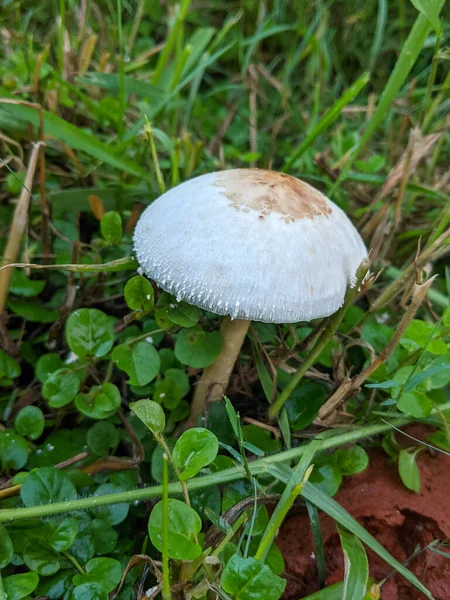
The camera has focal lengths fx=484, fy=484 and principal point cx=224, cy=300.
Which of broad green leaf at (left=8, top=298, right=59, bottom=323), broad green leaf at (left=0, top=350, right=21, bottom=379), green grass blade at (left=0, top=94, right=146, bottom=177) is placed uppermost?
green grass blade at (left=0, top=94, right=146, bottom=177)

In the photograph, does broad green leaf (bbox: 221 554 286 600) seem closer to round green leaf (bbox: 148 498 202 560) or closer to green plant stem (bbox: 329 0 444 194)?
round green leaf (bbox: 148 498 202 560)

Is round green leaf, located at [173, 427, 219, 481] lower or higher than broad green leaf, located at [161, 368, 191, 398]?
higher

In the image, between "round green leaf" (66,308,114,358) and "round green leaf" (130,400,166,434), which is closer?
"round green leaf" (130,400,166,434)

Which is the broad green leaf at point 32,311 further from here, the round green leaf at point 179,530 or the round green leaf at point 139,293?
the round green leaf at point 179,530

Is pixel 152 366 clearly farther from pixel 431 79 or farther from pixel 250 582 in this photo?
pixel 431 79

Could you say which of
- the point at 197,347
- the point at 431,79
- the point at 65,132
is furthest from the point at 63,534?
the point at 431,79

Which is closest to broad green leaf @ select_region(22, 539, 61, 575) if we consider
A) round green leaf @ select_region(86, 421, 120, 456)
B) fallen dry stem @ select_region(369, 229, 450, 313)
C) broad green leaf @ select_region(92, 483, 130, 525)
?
broad green leaf @ select_region(92, 483, 130, 525)
